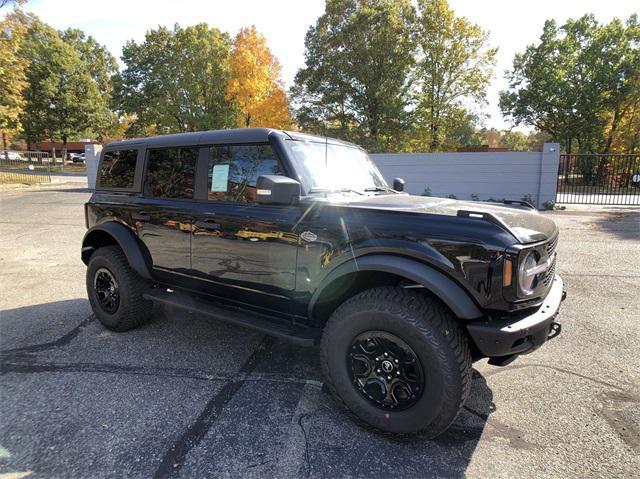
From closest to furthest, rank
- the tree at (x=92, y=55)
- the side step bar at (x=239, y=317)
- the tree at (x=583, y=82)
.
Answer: the side step bar at (x=239, y=317), the tree at (x=583, y=82), the tree at (x=92, y=55)

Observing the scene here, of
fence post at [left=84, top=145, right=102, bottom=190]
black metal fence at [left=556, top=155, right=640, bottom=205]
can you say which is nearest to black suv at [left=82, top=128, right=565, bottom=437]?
black metal fence at [left=556, top=155, right=640, bottom=205]

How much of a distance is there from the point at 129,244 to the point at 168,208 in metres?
0.65

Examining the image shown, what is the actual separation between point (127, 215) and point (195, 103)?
111 ft

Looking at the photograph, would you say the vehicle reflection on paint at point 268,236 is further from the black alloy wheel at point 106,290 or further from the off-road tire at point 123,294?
the black alloy wheel at point 106,290

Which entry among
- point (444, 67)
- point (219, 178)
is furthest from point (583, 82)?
point (219, 178)

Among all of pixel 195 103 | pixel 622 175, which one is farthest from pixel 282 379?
pixel 195 103

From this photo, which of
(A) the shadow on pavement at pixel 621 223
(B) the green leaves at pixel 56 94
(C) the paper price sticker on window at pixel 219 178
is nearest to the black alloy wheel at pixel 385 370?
(C) the paper price sticker on window at pixel 219 178

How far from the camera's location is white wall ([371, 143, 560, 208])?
49.8ft

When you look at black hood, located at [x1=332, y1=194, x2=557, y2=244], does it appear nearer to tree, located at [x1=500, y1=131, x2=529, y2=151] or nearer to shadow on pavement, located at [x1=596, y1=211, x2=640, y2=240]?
shadow on pavement, located at [x1=596, y1=211, x2=640, y2=240]

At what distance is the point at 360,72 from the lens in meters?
23.9

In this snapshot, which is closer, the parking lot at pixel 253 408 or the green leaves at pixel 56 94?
the parking lot at pixel 253 408

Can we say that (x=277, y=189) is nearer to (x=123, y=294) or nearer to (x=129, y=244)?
(x=129, y=244)

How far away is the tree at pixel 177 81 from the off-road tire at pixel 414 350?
105 feet

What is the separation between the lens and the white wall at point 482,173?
1517 centimetres
